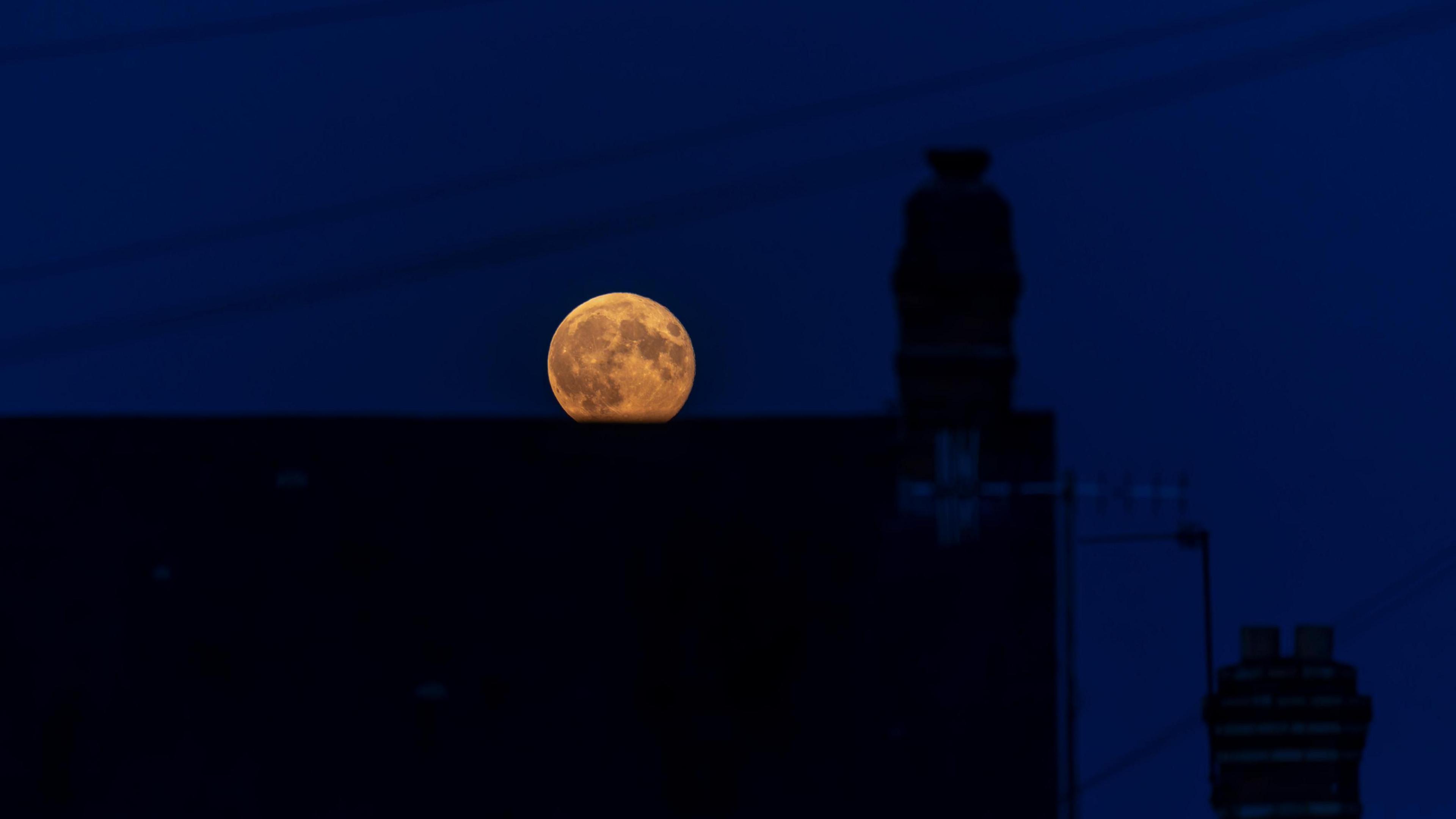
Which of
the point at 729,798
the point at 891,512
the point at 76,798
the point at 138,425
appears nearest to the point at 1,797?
the point at 76,798

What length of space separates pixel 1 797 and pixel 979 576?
1094 cm

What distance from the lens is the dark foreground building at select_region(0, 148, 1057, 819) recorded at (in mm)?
22281

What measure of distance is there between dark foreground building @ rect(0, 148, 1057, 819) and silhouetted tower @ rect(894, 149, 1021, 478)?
2.03 feet

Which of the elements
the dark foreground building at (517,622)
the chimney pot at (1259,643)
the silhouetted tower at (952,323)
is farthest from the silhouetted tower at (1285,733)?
the silhouetted tower at (952,323)

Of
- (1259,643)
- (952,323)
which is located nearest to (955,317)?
(952,323)

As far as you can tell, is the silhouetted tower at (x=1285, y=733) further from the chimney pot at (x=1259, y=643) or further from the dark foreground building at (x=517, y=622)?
the dark foreground building at (x=517, y=622)

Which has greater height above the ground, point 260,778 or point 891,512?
point 891,512

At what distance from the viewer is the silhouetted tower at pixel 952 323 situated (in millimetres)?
20969

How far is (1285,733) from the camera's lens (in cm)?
2227

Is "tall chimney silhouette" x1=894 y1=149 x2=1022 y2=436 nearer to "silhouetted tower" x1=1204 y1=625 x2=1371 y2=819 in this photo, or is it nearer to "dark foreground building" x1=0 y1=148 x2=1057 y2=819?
"dark foreground building" x1=0 y1=148 x2=1057 y2=819

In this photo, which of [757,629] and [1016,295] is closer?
[1016,295]

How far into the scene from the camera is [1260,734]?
72.8 ft

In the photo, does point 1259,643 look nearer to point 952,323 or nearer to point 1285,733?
point 1285,733

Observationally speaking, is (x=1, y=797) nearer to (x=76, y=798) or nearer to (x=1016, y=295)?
(x=76, y=798)
